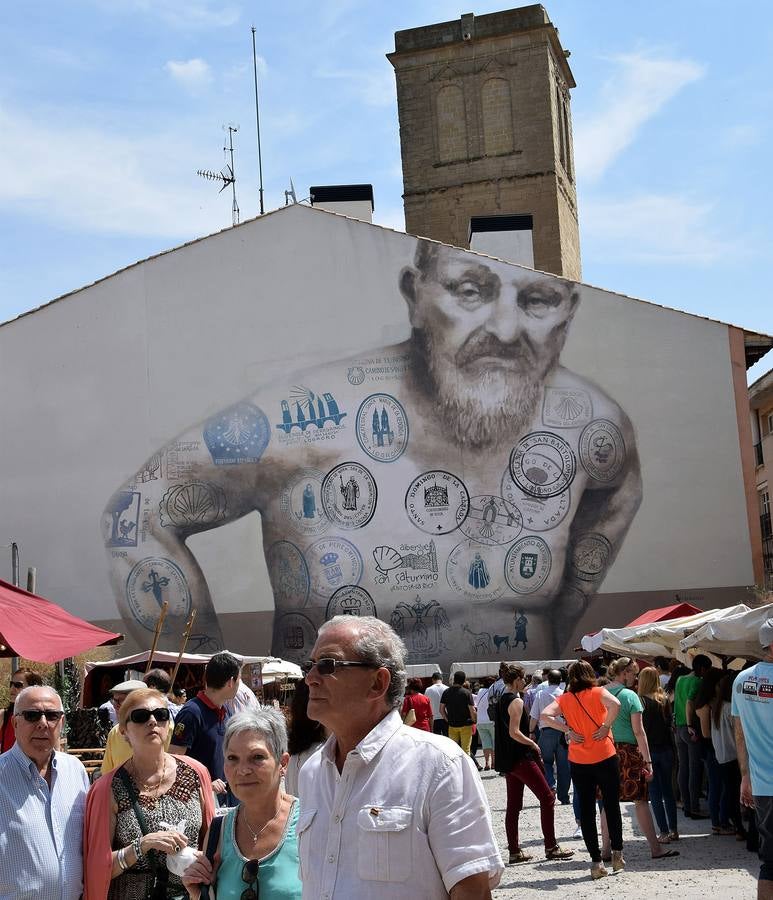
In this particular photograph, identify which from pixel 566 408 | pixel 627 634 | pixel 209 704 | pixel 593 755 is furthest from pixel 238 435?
pixel 209 704

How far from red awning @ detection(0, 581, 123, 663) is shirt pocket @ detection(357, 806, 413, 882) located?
20.9ft

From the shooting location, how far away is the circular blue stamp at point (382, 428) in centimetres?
2972

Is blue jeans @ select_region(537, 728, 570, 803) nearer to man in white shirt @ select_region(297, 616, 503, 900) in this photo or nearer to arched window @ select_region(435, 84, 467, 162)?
man in white shirt @ select_region(297, 616, 503, 900)

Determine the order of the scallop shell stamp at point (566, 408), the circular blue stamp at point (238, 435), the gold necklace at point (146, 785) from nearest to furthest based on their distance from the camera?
the gold necklace at point (146, 785)
the scallop shell stamp at point (566, 408)
the circular blue stamp at point (238, 435)

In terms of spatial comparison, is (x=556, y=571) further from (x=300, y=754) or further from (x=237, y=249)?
(x=300, y=754)

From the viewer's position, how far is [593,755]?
32.5 ft

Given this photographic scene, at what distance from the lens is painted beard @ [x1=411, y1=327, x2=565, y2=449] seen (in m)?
29.6

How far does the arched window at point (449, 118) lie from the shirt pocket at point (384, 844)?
4468 cm

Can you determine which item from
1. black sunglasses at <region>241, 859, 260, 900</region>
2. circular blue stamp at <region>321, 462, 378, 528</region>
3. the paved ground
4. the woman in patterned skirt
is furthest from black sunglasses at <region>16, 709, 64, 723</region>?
circular blue stamp at <region>321, 462, 378, 528</region>

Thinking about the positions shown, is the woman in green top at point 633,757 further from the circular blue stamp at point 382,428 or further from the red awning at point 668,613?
the circular blue stamp at point 382,428

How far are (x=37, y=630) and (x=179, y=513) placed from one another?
809 inches

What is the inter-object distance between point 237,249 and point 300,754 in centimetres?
2653

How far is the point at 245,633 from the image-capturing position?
29516 millimetres

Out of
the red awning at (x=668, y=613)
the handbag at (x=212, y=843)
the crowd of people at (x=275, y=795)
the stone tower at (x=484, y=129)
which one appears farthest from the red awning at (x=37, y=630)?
the stone tower at (x=484, y=129)
